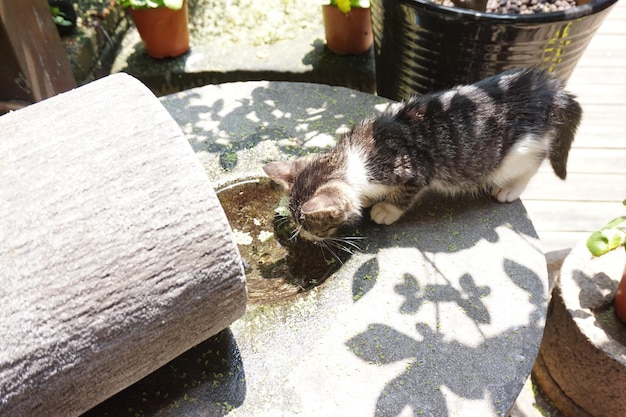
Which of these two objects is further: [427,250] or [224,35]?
[224,35]

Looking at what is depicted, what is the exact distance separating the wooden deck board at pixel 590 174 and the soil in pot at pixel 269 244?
138cm

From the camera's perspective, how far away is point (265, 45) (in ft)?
11.2

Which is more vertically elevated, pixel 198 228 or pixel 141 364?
pixel 198 228

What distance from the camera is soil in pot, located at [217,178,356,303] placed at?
1.89m

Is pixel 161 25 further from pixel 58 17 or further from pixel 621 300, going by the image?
pixel 621 300

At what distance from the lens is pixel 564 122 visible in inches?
82.2

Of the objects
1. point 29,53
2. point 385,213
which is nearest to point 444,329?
point 385,213

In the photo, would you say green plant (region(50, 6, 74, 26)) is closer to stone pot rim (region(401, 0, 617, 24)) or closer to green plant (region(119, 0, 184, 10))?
green plant (region(119, 0, 184, 10))

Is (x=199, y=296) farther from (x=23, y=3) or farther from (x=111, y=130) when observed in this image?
(x=23, y=3)

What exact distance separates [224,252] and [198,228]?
0.09 metres

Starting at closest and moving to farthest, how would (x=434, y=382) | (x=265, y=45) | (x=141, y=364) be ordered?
(x=141, y=364), (x=434, y=382), (x=265, y=45)

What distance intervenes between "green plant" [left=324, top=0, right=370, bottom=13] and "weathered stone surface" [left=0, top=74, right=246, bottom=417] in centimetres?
195

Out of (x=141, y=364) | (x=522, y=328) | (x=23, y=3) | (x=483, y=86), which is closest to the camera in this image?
(x=141, y=364)

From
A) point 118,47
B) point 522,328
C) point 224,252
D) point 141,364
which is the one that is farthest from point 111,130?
point 118,47
